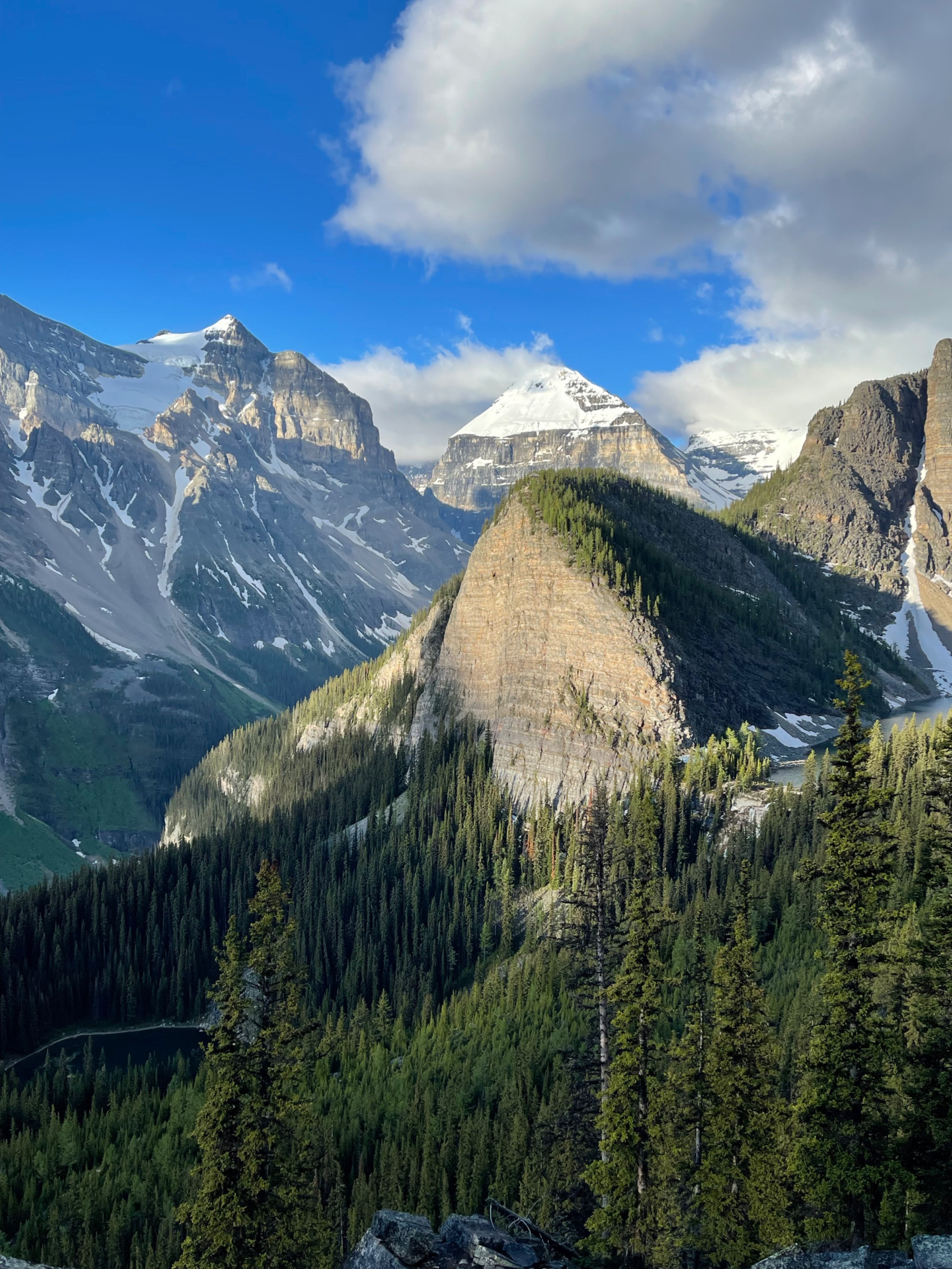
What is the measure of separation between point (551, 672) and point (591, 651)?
803cm

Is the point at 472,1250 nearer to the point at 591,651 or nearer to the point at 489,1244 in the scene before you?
the point at 489,1244

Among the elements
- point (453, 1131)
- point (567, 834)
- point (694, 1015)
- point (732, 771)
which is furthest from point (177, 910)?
point (694, 1015)

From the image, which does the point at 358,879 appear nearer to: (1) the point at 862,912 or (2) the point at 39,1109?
(2) the point at 39,1109

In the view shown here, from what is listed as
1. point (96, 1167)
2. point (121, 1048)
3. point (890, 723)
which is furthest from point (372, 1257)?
point (890, 723)

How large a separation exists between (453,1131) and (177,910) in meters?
77.7

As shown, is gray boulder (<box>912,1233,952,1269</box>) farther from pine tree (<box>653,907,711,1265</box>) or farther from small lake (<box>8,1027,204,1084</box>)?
small lake (<box>8,1027,204,1084</box>)

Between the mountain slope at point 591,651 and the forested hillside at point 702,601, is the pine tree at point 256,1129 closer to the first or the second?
Answer: the mountain slope at point 591,651

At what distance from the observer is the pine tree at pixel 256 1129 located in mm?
25172

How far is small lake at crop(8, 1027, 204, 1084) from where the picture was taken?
9869 cm

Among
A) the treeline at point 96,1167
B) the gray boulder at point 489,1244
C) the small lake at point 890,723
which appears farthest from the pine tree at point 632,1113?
the small lake at point 890,723

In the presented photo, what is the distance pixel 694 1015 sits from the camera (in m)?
32.2

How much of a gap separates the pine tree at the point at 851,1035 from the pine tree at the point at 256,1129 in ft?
52.2

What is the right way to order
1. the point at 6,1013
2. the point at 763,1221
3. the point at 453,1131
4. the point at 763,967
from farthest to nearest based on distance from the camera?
1. the point at 6,1013
2. the point at 763,967
3. the point at 453,1131
4. the point at 763,1221

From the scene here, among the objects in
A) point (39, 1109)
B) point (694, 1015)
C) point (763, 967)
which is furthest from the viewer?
point (39, 1109)
